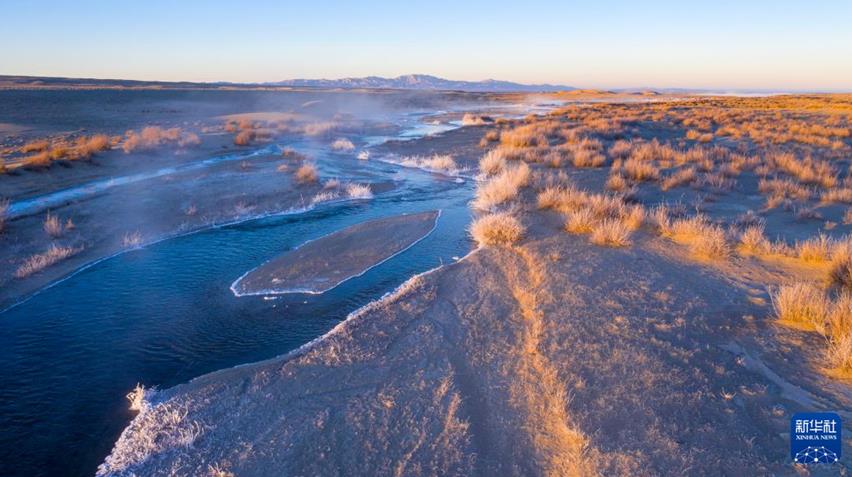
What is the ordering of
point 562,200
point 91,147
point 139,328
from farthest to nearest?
point 91,147, point 562,200, point 139,328

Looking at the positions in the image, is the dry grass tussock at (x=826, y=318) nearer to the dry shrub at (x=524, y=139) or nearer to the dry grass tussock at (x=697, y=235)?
the dry grass tussock at (x=697, y=235)

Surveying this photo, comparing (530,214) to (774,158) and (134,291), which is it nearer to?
(134,291)

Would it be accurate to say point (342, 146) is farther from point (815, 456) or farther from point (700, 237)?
point (815, 456)

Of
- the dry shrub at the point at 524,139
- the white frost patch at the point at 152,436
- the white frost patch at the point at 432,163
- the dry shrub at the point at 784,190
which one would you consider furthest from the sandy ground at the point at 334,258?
the dry shrub at the point at 524,139

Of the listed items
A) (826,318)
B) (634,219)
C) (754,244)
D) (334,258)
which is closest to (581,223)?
(634,219)

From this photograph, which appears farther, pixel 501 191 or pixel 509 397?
pixel 501 191

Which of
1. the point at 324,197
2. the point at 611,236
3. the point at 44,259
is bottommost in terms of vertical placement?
the point at 44,259

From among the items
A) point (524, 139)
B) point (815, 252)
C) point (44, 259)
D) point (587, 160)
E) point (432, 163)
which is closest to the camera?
point (815, 252)
